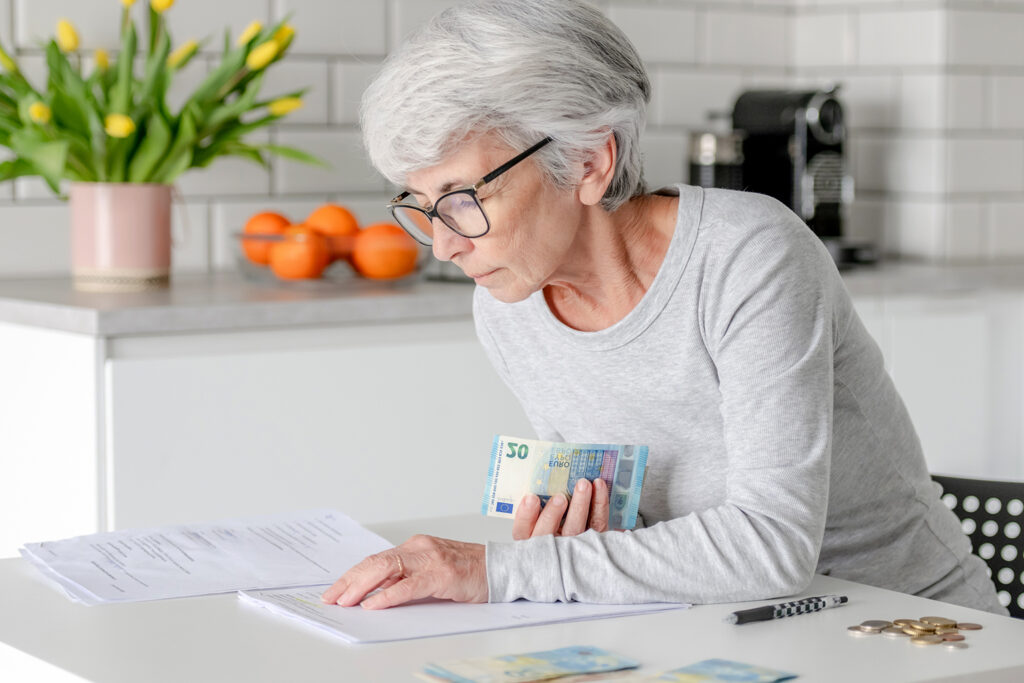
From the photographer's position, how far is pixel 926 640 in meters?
1.15

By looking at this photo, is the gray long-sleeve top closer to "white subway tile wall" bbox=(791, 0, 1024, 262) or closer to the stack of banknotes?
the stack of banknotes

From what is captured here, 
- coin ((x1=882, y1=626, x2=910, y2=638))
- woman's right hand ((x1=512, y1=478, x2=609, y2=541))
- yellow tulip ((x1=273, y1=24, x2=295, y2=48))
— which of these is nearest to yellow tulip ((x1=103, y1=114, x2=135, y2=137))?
yellow tulip ((x1=273, y1=24, x2=295, y2=48))

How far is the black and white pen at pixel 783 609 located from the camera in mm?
1222

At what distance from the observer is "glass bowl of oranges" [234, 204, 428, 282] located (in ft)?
8.41

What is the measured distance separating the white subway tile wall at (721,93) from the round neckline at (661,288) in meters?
1.39

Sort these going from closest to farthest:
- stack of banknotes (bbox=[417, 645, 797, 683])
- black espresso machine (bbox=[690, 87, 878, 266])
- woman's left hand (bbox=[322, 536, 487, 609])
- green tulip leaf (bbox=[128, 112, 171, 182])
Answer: stack of banknotes (bbox=[417, 645, 797, 683]) → woman's left hand (bbox=[322, 536, 487, 609]) → green tulip leaf (bbox=[128, 112, 171, 182]) → black espresso machine (bbox=[690, 87, 878, 266])

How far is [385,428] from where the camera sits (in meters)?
2.46

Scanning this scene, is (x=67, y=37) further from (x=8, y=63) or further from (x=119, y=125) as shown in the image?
(x=119, y=125)

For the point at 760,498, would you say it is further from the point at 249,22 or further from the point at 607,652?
the point at 249,22

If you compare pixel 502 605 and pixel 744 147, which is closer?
pixel 502 605

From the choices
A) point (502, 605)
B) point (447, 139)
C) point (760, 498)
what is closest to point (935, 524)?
point (760, 498)

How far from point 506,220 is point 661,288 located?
18 centimetres

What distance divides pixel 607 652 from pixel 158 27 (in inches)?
74.6

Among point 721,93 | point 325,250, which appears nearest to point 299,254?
point 325,250
